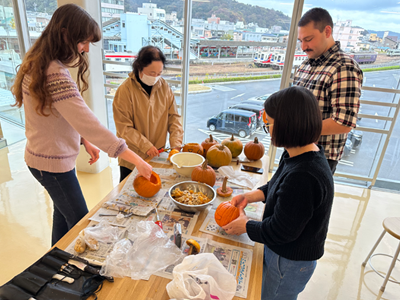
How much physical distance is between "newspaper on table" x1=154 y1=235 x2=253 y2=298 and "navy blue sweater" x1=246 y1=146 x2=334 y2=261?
0.30 feet

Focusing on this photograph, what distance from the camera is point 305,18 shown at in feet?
5.97

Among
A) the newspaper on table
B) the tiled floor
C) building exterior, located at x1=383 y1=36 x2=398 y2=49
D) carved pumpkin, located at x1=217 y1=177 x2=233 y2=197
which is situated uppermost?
building exterior, located at x1=383 y1=36 x2=398 y2=49

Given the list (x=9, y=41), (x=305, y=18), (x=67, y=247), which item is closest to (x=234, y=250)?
(x=67, y=247)

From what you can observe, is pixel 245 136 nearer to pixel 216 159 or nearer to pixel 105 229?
pixel 216 159

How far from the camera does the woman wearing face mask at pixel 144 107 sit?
1.96m

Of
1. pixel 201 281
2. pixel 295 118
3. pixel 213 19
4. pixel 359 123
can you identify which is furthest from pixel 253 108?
pixel 201 281

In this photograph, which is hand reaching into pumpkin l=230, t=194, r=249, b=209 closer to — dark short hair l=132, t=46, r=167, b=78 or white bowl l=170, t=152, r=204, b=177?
white bowl l=170, t=152, r=204, b=177

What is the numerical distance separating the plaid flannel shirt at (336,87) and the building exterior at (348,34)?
1746mm

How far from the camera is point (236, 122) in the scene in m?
3.63

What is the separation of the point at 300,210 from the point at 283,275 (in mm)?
370

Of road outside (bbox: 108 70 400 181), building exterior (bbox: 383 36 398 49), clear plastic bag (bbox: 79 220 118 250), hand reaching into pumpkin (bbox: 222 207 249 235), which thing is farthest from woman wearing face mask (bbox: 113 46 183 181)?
building exterior (bbox: 383 36 398 49)

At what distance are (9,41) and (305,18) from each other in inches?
175

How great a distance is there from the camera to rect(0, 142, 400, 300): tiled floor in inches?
81.1

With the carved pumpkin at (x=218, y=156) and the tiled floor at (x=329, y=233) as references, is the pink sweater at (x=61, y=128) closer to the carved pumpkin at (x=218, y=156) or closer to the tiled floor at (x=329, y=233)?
Answer: the carved pumpkin at (x=218, y=156)
